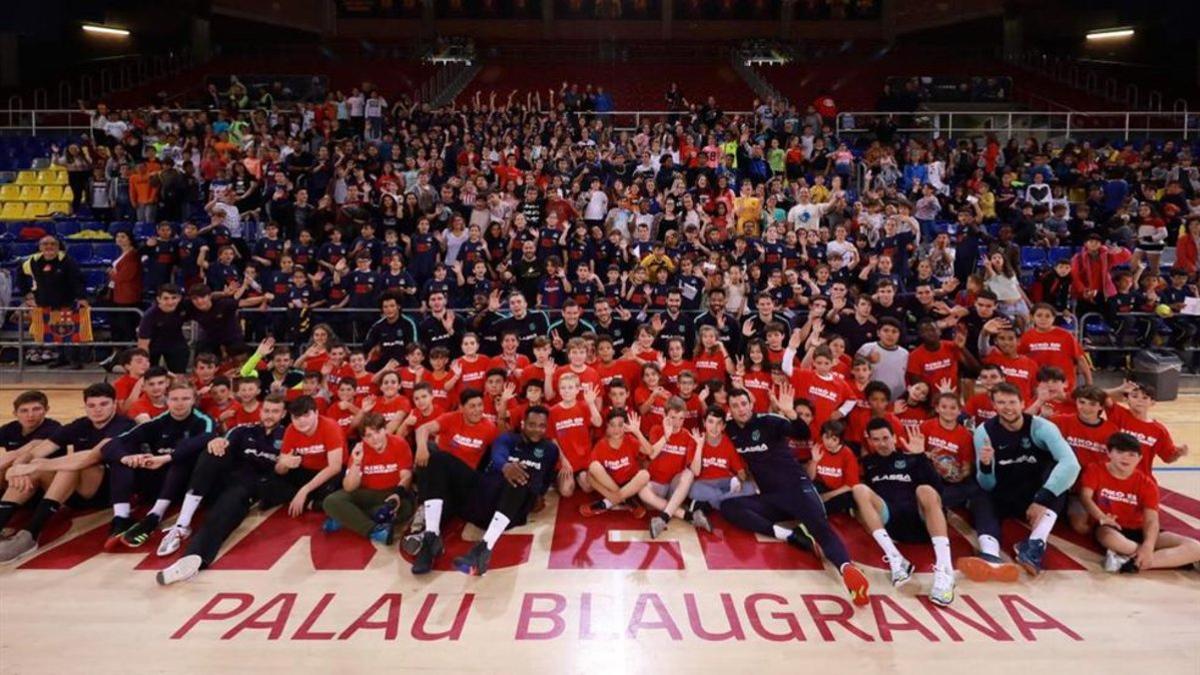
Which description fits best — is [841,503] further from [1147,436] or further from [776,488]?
[1147,436]

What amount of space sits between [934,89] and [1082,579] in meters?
25.1

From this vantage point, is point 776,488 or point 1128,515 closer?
point 1128,515

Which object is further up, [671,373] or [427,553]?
[671,373]

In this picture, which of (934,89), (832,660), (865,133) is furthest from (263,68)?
(832,660)

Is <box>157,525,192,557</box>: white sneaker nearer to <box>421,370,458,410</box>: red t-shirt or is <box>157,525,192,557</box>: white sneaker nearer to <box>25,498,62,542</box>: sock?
<box>25,498,62,542</box>: sock

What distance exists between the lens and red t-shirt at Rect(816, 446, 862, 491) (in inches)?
302

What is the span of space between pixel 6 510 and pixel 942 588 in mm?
7980

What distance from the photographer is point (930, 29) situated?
96.7ft

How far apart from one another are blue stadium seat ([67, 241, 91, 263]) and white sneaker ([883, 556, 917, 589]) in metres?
15.6

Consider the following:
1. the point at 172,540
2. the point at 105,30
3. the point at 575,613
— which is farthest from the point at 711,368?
the point at 105,30

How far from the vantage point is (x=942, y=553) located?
21.5 feet

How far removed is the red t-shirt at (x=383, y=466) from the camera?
7695 millimetres

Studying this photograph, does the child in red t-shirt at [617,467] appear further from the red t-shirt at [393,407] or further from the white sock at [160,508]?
the white sock at [160,508]

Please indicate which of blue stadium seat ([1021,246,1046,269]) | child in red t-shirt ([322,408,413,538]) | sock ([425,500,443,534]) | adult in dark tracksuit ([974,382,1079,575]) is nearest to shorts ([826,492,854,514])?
adult in dark tracksuit ([974,382,1079,575])
